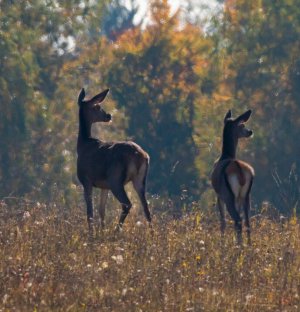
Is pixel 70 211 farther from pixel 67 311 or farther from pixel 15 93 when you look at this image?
pixel 15 93

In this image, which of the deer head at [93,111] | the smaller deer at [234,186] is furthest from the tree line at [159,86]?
the smaller deer at [234,186]

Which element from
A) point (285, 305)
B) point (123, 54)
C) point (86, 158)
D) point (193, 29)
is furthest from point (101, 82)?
point (285, 305)

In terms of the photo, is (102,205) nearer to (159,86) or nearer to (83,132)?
(83,132)

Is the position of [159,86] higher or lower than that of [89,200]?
higher

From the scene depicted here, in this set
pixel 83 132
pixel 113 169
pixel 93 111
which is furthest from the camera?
pixel 93 111

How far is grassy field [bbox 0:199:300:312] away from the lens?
8672 millimetres

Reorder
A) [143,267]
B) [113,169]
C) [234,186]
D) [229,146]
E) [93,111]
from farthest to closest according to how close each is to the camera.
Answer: [93,111] < [229,146] < [113,169] < [234,186] < [143,267]

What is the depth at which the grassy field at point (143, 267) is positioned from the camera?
8.67m

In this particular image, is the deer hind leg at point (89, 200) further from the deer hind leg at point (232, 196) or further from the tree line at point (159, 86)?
the tree line at point (159, 86)

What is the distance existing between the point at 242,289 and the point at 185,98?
18.6 metres

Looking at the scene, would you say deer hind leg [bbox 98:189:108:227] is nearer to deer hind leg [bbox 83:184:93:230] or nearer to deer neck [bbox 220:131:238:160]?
deer hind leg [bbox 83:184:93:230]

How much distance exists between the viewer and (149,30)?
28.0 meters

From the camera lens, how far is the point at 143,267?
32.5 ft

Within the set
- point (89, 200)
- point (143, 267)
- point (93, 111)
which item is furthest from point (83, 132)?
point (143, 267)
